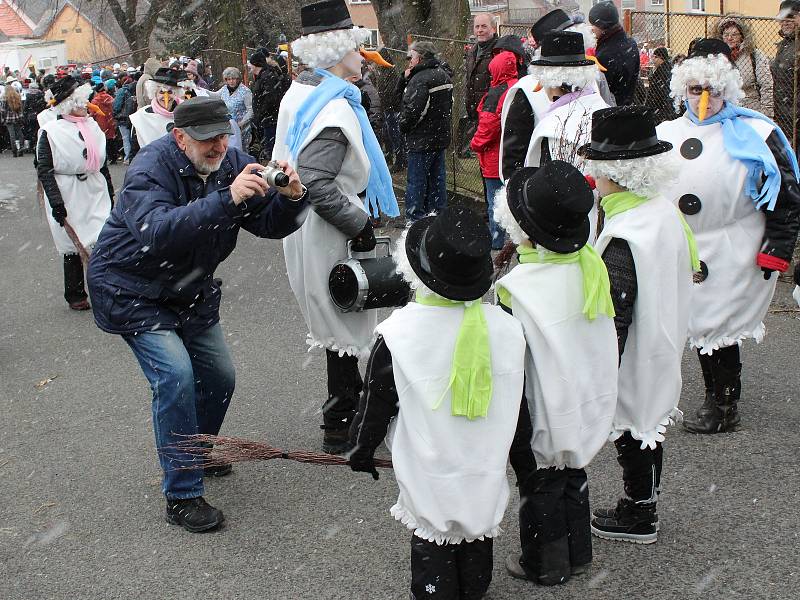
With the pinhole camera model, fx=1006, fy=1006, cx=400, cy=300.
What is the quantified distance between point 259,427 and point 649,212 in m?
2.90

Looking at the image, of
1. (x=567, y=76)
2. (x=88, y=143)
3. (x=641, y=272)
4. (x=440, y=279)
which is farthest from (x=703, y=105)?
(x=88, y=143)

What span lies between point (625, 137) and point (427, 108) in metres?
6.89

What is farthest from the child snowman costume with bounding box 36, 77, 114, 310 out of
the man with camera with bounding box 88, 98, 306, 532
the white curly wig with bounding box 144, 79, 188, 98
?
the man with camera with bounding box 88, 98, 306, 532

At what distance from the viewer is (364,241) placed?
5.12 meters

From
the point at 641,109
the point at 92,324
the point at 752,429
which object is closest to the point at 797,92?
the point at 752,429

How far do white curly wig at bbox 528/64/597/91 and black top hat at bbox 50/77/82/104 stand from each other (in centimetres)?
465

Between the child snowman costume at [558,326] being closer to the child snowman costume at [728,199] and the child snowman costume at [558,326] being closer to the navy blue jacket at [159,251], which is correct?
the navy blue jacket at [159,251]

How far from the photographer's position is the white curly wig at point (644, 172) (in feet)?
13.4

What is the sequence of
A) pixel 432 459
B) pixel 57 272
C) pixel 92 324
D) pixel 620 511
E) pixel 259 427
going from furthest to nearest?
pixel 57 272, pixel 92 324, pixel 259 427, pixel 620 511, pixel 432 459

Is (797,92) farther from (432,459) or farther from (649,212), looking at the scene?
(432,459)

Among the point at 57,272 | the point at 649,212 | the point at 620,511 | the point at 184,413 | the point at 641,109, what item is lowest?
the point at 57,272

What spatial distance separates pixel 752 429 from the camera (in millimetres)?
5547

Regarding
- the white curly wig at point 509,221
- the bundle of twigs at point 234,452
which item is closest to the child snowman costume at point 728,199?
the white curly wig at point 509,221

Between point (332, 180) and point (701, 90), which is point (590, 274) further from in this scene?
point (701, 90)
